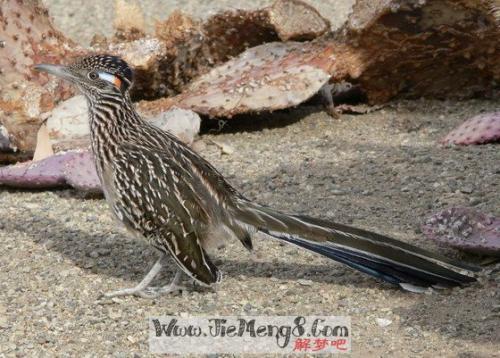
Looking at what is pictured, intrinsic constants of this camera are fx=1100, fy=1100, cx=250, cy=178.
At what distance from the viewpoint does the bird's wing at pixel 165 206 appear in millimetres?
5633

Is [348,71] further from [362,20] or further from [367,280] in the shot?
[367,280]

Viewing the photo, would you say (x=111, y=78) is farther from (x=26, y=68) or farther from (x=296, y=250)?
(x=26, y=68)

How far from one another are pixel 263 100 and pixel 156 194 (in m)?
2.69

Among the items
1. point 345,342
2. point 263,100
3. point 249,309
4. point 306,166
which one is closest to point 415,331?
point 345,342

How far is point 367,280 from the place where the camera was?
5840mm

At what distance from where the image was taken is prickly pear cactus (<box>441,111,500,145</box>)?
25.0 ft

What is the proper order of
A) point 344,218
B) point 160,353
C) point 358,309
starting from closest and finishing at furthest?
point 160,353, point 358,309, point 344,218

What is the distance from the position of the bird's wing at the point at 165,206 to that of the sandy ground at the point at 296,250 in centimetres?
25

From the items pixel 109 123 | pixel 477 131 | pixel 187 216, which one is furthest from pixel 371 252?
→ pixel 477 131

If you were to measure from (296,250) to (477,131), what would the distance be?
2.01 m

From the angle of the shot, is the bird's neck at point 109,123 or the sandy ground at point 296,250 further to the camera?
the bird's neck at point 109,123

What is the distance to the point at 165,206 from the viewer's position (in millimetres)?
5699

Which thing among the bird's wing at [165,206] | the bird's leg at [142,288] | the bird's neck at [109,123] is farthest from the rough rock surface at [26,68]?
the bird's leg at [142,288]

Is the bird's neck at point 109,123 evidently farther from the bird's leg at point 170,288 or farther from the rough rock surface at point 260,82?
the rough rock surface at point 260,82
